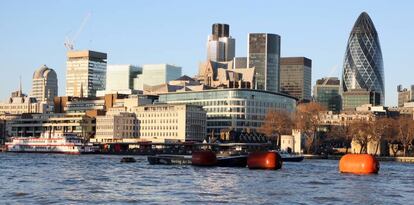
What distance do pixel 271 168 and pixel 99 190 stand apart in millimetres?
53043

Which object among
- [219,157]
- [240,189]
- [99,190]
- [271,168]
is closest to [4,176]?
[99,190]

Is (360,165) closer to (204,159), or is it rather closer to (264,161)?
(264,161)

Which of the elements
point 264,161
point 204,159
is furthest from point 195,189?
point 204,159

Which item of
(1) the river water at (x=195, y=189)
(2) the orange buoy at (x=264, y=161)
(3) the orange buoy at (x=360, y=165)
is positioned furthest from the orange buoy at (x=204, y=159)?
(1) the river water at (x=195, y=189)

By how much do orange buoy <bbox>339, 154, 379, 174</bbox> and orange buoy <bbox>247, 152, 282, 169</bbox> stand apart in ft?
38.9

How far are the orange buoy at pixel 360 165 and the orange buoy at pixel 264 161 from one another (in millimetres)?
11861

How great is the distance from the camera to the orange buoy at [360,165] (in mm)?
114938

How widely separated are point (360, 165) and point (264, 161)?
17.1 meters

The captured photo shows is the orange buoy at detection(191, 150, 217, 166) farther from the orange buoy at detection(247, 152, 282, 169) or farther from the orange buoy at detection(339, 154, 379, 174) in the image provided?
the orange buoy at detection(339, 154, 379, 174)

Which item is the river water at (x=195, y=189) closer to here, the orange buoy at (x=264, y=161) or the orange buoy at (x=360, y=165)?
the orange buoy at (x=360, y=165)

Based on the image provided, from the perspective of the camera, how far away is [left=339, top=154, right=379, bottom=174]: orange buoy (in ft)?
377

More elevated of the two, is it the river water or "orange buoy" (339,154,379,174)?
"orange buoy" (339,154,379,174)

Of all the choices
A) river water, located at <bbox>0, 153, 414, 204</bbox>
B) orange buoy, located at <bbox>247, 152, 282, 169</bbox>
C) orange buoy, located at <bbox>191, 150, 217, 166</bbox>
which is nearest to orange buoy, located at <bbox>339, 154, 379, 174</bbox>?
orange buoy, located at <bbox>247, 152, 282, 169</bbox>

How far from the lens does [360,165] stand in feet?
378
